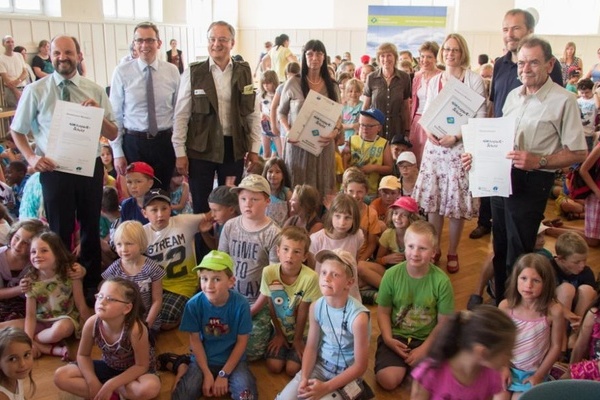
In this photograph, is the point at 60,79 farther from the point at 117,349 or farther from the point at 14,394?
the point at 14,394

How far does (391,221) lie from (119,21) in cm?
983

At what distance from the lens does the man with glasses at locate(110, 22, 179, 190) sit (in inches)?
140

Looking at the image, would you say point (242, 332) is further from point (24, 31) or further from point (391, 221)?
point (24, 31)

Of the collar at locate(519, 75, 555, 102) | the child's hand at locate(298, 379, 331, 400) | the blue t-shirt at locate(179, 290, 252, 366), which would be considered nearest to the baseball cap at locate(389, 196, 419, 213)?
the collar at locate(519, 75, 555, 102)

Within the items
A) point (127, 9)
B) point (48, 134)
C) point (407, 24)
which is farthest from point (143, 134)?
point (407, 24)

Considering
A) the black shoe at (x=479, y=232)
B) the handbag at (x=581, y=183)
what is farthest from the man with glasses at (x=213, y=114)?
the handbag at (x=581, y=183)

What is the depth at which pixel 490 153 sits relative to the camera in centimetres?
282

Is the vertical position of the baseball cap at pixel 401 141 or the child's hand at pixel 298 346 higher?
the baseball cap at pixel 401 141

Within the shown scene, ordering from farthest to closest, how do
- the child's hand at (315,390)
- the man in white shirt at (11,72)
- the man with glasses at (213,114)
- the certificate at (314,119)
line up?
the man in white shirt at (11,72) → the certificate at (314,119) → the man with glasses at (213,114) → the child's hand at (315,390)

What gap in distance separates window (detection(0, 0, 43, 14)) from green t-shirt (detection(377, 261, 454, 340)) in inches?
369

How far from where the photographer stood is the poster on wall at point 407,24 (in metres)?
13.2

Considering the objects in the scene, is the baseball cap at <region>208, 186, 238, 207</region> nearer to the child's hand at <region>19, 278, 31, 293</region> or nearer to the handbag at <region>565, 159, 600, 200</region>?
the child's hand at <region>19, 278, 31, 293</region>

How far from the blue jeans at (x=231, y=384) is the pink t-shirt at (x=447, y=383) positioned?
1075mm

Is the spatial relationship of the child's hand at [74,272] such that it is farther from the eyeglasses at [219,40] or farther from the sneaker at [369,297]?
the sneaker at [369,297]
